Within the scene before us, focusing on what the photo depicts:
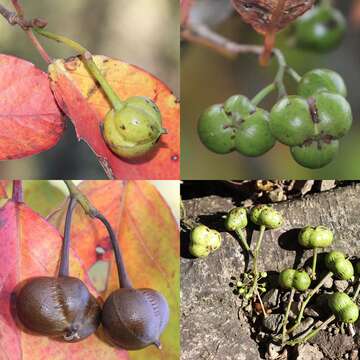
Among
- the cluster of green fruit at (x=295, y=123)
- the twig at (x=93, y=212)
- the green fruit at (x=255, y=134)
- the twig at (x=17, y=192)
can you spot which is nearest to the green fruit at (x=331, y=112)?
the cluster of green fruit at (x=295, y=123)

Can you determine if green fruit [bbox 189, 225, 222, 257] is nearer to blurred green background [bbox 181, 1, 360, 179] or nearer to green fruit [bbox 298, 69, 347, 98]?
blurred green background [bbox 181, 1, 360, 179]

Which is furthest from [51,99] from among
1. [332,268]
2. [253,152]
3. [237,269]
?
[332,268]

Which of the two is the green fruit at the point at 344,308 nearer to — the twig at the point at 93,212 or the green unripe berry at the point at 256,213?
the green unripe berry at the point at 256,213

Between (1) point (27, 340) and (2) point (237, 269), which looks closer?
(1) point (27, 340)

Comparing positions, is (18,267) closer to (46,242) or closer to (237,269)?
(46,242)

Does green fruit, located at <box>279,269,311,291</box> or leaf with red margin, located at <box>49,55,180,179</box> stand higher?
leaf with red margin, located at <box>49,55,180,179</box>

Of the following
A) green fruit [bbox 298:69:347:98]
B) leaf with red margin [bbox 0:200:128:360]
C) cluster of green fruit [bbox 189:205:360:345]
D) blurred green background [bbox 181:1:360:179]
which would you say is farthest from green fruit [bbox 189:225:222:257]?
green fruit [bbox 298:69:347:98]
